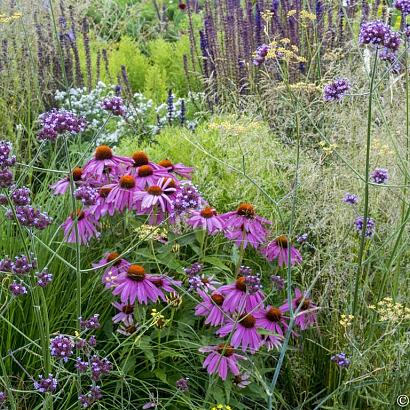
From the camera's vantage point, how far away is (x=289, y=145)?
4121 mm

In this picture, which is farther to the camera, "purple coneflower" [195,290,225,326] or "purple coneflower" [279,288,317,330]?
"purple coneflower" [279,288,317,330]

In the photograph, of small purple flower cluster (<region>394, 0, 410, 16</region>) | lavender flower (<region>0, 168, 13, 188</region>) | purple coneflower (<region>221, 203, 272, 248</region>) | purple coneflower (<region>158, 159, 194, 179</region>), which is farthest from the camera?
purple coneflower (<region>158, 159, 194, 179</region>)

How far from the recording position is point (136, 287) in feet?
8.61

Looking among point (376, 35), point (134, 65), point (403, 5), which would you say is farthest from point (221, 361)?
point (134, 65)

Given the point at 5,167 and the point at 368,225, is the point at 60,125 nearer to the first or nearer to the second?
the point at 5,167

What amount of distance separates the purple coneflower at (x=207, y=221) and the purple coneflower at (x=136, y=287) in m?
0.26

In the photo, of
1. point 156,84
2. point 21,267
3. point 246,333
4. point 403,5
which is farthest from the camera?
point 156,84

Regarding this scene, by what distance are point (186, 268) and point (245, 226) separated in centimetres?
27

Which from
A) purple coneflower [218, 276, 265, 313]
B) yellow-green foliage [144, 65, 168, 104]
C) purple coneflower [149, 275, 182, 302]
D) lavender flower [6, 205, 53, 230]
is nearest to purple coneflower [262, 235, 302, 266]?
purple coneflower [218, 276, 265, 313]

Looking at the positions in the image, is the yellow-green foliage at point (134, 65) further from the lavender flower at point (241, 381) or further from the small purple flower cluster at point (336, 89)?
the lavender flower at point (241, 381)

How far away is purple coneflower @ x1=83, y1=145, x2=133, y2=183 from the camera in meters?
2.90

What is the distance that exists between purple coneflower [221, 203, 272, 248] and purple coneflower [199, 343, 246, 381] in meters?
0.42

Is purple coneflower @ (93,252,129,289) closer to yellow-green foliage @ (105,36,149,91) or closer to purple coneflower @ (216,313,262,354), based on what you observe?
purple coneflower @ (216,313,262,354)

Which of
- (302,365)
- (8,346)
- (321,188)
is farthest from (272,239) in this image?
(8,346)
